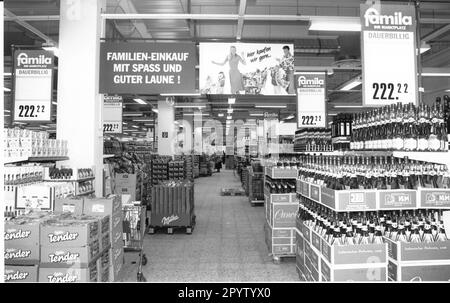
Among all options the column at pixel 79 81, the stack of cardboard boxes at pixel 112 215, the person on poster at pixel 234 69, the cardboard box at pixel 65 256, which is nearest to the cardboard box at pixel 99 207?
the stack of cardboard boxes at pixel 112 215

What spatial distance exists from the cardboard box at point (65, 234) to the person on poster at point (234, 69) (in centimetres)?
323

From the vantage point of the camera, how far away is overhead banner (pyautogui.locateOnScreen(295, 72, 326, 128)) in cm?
848

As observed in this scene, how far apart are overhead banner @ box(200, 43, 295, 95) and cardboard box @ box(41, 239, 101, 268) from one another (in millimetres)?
3222

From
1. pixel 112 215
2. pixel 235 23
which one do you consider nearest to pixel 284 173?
pixel 112 215

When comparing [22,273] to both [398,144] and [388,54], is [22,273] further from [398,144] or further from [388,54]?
[388,54]

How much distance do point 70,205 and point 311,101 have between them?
20.3 ft

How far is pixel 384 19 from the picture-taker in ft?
14.1

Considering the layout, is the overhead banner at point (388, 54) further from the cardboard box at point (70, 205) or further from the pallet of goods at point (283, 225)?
the cardboard box at point (70, 205)

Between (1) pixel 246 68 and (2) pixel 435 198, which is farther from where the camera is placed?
(1) pixel 246 68

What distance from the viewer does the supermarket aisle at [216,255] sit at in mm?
4992

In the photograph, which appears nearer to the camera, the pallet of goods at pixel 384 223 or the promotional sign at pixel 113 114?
the pallet of goods at pixel 384 223

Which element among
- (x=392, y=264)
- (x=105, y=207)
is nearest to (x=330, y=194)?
(x=392, y=264)
